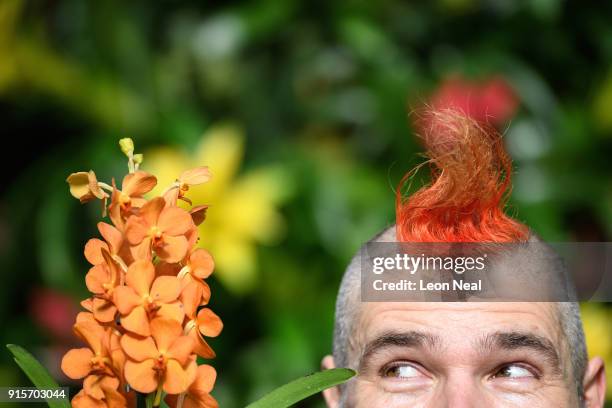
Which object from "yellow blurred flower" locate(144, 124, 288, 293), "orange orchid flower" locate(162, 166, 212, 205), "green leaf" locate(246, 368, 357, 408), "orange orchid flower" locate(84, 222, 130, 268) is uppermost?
"yellow blurred flower" locate(144, 124, 288, 293)

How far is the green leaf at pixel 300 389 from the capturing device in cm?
45

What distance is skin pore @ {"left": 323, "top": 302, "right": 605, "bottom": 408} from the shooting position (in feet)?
1.86

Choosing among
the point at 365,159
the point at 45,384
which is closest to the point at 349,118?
the point at 365,159

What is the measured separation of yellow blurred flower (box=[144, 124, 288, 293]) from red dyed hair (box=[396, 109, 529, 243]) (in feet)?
2.87

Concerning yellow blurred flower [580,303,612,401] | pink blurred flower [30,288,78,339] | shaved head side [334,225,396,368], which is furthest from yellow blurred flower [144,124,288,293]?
shaved head side [334,225,396,368]

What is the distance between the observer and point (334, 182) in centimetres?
161

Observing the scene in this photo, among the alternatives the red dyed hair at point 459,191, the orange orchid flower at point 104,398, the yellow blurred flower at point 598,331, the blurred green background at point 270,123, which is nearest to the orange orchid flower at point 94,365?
the orange orchid flower at point 104,398

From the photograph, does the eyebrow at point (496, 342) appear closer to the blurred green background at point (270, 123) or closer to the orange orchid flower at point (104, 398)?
the orange orchid flower at point (104, 398)

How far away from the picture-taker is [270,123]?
1.73 meters

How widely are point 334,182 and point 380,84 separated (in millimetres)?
190

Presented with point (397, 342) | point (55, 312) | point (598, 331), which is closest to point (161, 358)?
point (397, 342)

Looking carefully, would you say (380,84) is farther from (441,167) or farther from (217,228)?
(441,167)

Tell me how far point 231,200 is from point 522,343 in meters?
0.97

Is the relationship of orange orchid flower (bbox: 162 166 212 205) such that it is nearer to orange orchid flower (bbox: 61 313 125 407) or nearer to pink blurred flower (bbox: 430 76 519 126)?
orange orchid flower (bbox: 61 313 125 407)
